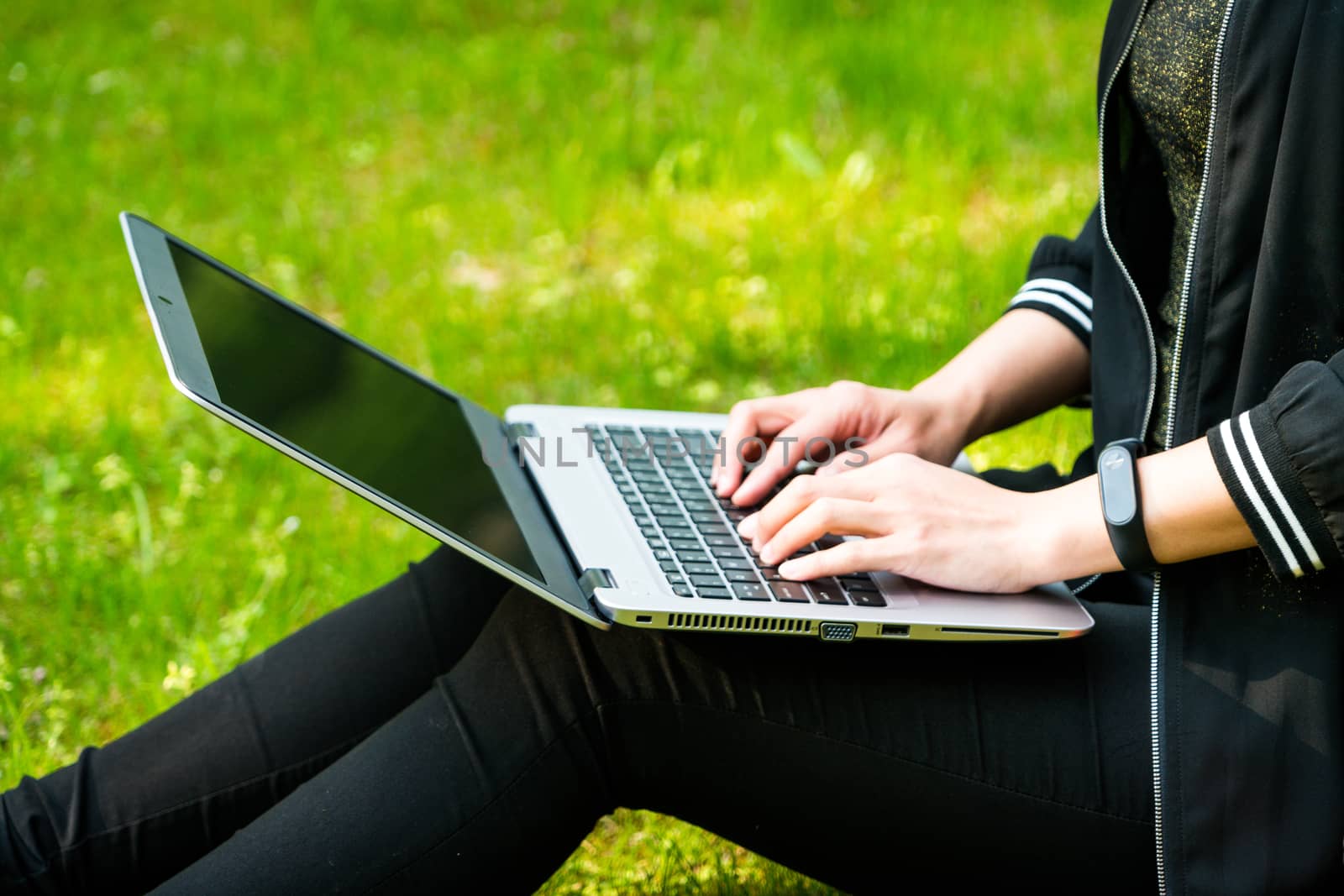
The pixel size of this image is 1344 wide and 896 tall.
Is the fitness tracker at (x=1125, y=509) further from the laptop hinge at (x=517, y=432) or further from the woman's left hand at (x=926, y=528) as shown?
the laptop hinge at (x=517, y=432)

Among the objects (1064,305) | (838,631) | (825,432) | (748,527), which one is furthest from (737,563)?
(1064,305)

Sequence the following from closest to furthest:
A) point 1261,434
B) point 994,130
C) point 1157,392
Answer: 1. point 1261,434
2. point 1157,392
3. point 994,130

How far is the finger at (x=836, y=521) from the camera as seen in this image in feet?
4.39

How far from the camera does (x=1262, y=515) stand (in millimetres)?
1214

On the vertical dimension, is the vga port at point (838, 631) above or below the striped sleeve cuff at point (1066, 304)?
below

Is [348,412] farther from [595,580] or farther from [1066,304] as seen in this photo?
[1066,304]

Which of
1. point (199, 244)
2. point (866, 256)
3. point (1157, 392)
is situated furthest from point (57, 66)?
point (1157, 392)

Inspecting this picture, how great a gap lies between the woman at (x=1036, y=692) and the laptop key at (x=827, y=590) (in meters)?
0.04

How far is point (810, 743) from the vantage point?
51.6 inches

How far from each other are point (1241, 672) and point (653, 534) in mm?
635

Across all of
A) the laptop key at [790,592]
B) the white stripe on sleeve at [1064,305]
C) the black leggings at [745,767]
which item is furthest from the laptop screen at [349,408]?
the white stripe on sleeve at [1064,305]

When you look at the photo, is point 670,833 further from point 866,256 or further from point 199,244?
point 199,244

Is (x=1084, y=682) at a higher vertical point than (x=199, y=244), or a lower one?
lower

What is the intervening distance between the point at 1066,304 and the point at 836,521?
1.97 ft
